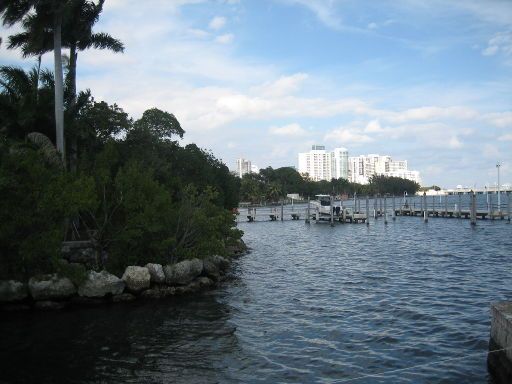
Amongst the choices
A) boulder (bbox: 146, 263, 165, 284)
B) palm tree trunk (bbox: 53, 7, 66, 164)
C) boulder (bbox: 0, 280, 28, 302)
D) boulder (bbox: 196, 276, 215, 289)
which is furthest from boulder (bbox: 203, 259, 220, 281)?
palm tree trunk (bbox: 53, 7, 66, 164)

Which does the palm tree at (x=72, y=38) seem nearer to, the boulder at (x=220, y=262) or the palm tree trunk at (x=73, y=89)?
the palm tree trunk at (x=73, y=89)

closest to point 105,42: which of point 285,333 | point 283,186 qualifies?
point 285,333

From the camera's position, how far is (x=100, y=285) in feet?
68.7

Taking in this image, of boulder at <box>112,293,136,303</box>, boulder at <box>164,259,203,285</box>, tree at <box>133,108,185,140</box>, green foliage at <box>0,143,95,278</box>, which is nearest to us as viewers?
green foliage at <box>0,143,95,278</box>

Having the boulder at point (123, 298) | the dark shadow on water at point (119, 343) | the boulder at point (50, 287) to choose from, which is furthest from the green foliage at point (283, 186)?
the dark shadow on water at point (119, 343)

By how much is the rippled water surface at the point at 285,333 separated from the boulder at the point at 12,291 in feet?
3.48

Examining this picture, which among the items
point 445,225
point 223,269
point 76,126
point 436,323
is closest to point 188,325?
point 436,323

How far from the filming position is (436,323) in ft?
53.2

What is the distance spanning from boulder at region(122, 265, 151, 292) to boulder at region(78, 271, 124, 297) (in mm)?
352

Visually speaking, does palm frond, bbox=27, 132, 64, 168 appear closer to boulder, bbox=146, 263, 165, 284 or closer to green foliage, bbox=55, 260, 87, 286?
green foliage, bbox=55, 260, 87, 286

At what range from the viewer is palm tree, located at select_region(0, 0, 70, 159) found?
1045 inches

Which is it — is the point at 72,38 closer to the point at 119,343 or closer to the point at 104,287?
the point at 104,287

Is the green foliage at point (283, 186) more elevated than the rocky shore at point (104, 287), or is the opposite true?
the green foliage at point (283, 186)

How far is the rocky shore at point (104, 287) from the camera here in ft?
65.1
